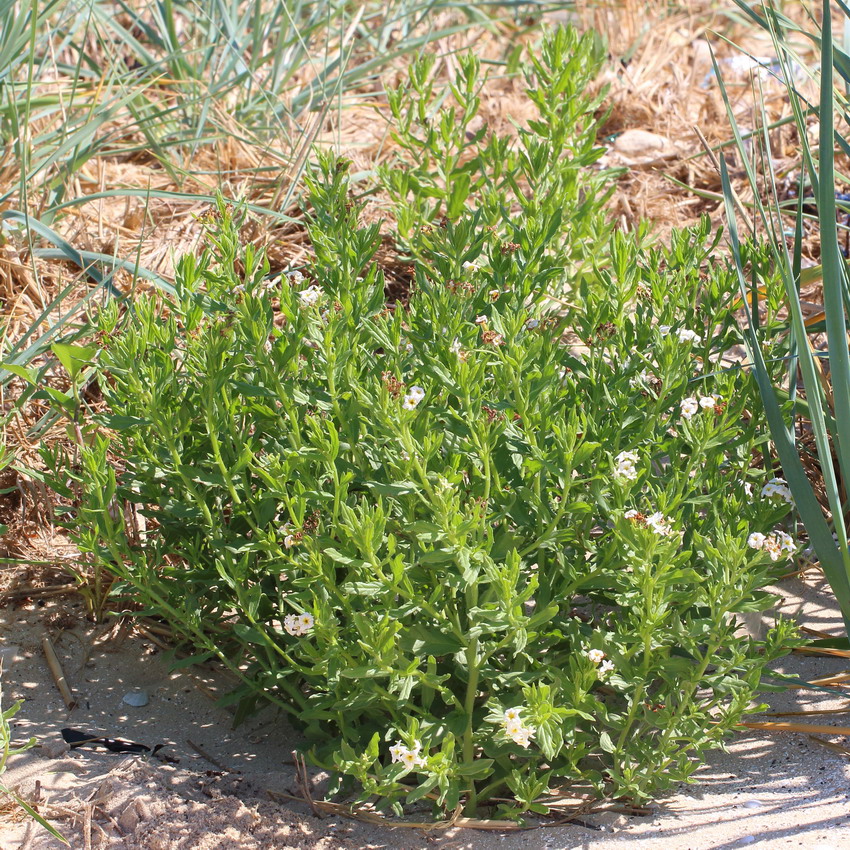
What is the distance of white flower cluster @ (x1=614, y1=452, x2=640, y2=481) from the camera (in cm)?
193

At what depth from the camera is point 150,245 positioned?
369 cm

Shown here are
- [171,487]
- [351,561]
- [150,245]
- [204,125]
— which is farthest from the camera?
[204,125]

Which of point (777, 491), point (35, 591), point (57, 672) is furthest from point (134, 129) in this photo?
point (777, 491)

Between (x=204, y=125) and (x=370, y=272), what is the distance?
2286mm

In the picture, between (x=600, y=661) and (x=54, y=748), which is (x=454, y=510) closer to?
(x=600, y=661)

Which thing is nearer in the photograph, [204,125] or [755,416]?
[755,416]

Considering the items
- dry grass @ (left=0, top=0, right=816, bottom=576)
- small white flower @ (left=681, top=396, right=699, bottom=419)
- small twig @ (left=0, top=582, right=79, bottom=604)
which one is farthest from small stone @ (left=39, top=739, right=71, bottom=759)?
small white flower @ (left=681, top=396, right=699, bottom=419)

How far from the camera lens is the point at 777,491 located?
7.31ft

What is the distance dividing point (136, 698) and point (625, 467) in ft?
4.87

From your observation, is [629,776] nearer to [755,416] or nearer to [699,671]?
[699,671]

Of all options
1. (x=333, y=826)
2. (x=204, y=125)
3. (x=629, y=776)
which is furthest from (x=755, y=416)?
(x=204, y=125)

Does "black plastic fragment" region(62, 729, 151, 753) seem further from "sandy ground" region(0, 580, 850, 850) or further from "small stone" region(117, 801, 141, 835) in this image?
"small stone" region(117, 801, 141, 835)

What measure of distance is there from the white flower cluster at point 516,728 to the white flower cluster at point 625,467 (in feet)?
1.60

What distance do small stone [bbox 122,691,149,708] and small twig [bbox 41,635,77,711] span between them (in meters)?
0.13
